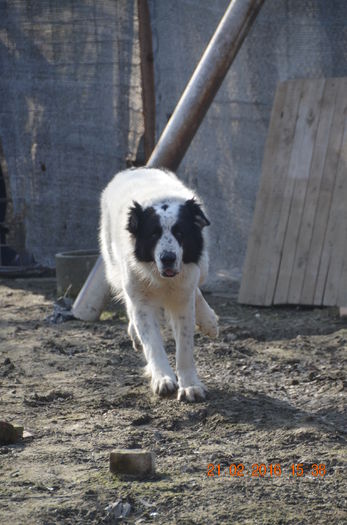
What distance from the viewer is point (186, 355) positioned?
5227 mm

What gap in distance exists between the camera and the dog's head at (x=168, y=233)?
5102mm

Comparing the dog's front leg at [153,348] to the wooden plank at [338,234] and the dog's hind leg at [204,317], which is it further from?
the wooden plank at [338,234]

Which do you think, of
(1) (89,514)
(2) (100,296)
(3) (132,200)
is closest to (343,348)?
(3) (132,200)

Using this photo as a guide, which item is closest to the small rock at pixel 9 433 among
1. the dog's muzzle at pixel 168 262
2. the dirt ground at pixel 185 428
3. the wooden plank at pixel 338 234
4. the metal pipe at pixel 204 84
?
the dirt ground at pixel 185 428

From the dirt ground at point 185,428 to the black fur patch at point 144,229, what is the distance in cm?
80

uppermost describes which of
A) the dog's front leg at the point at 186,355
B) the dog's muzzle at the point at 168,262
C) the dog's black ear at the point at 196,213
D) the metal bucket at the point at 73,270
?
the dog's black ear at the point at 196,213

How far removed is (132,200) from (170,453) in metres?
1.90

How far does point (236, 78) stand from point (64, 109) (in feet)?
9.25

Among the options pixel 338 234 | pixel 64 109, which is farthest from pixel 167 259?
pixel 64 109

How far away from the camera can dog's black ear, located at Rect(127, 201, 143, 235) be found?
5.32 metres

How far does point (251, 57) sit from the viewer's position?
875 cm

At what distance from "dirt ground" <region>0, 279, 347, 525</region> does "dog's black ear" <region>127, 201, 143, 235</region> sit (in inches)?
37.1
